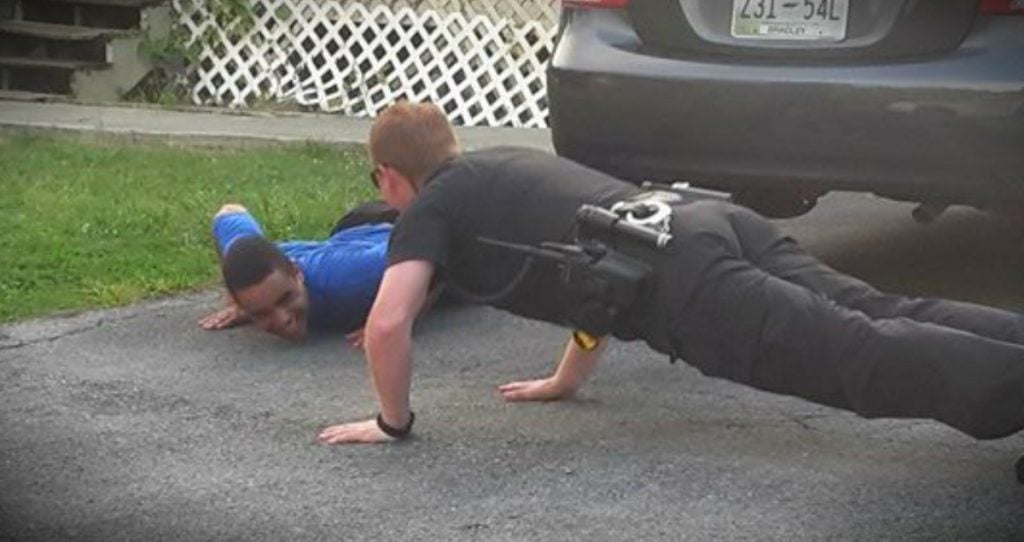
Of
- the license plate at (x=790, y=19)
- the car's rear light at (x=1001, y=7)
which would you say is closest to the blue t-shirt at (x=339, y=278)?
the license plate at (x=790, y=19)

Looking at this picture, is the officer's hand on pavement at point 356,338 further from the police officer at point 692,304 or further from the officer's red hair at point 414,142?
the officer's red hair at point 414,142

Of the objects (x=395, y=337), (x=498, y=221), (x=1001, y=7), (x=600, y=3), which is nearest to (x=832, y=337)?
(x=498, y=221)

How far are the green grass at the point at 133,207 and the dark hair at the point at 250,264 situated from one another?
852 mm

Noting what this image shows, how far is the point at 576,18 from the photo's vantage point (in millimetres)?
6465

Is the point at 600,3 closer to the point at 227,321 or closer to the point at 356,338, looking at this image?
the point at 356,338

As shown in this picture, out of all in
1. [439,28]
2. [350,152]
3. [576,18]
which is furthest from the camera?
[439,28]

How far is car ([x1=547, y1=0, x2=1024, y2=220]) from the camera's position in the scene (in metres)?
5.82

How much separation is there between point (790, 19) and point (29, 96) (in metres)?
7.06

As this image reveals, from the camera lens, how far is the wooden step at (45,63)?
12398 millimetres

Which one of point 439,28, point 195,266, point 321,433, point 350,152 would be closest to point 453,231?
point 321,433

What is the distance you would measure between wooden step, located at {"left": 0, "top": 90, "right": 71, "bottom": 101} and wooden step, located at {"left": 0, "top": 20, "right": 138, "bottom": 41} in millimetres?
353

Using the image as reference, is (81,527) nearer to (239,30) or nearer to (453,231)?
(453,231)

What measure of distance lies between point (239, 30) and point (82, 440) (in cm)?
771

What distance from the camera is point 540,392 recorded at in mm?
5352
